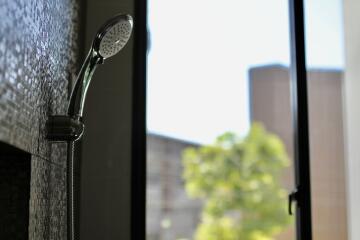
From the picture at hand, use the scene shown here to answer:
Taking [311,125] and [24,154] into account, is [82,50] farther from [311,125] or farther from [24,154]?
[311,125]

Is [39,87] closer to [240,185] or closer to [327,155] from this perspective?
[327,155]

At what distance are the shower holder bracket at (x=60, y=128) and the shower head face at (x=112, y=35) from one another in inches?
7.0

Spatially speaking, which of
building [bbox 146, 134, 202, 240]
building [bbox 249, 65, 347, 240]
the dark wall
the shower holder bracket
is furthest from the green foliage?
the shower holder bracket

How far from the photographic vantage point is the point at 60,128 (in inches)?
44.5

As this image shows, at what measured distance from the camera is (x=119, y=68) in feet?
5.53

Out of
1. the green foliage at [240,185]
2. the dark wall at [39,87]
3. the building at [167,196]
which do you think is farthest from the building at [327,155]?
the dark wall at [39,87]

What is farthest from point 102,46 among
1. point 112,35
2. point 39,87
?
point 39,87

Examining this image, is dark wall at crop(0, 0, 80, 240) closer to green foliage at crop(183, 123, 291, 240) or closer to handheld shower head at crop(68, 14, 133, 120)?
handheld shower head at crop(68, 14, 133, 120)

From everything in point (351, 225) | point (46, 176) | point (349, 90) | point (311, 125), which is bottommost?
point (351, 225)

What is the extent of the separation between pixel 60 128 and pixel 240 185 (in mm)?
1449

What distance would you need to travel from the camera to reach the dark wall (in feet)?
2.49

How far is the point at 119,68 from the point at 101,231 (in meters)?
0.56

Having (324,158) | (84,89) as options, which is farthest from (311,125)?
(84,89)

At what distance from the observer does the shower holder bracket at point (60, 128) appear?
112 cm
